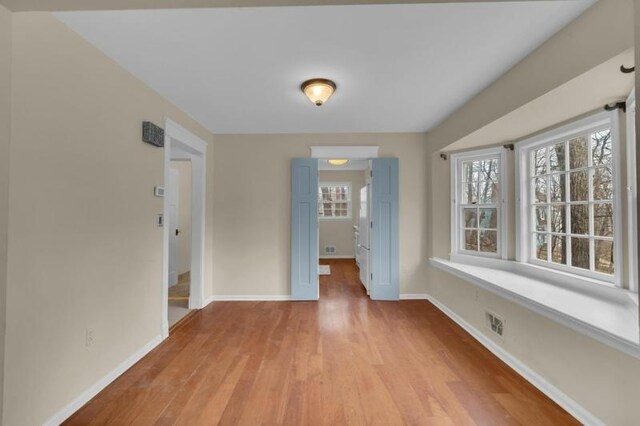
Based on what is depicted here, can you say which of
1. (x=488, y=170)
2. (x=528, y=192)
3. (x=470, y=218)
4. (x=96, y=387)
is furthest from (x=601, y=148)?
(x=96, y=387)

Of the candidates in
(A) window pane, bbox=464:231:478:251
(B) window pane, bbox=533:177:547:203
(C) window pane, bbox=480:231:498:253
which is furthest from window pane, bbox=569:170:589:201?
(A) window pane, bbox=464:231:478:251

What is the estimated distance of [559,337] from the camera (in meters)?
1.85

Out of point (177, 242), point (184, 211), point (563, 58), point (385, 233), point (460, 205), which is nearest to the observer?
point (563, 58)

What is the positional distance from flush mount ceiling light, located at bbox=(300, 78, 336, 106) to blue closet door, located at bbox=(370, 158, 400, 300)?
5.43 ft

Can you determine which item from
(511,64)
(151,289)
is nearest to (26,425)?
(151,289)

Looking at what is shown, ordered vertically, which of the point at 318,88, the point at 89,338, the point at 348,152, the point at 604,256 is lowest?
A: the point at 89,338

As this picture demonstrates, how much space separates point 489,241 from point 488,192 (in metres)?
0.57

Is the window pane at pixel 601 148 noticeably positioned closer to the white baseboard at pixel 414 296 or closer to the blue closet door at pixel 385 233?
the blue closet door at pixel 385 233

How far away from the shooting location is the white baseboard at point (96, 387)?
1.65 m

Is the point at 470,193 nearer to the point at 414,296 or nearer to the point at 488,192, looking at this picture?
the point at 488,192

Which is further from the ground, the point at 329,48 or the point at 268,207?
the point at 329,48

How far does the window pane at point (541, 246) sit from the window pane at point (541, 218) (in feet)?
0.23

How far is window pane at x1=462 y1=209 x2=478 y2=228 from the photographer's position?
133 inches

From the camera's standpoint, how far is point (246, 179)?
13.1 feet
